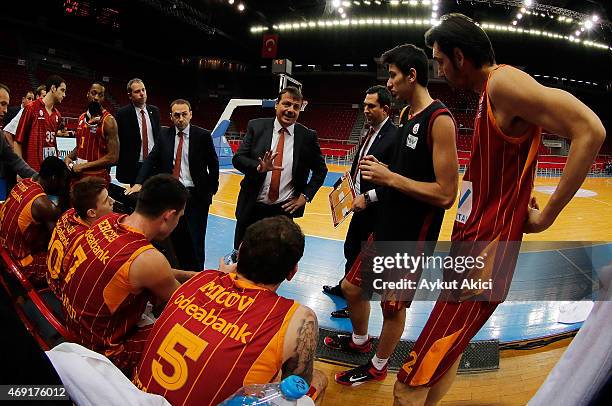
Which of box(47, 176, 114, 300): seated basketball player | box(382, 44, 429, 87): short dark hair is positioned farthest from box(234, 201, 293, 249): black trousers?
box(382, 44, 429, 87): short dark hair

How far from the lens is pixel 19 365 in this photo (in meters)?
0.70

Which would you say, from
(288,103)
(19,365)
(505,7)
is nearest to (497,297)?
(19,365)

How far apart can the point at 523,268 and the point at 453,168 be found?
3.44m

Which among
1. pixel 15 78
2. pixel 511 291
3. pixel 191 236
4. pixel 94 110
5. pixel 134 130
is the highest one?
pixel 15 78

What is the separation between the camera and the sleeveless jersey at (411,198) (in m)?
1.87

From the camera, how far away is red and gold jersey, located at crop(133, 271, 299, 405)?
114cm

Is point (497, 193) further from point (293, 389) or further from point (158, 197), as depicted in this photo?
point (158, 197)

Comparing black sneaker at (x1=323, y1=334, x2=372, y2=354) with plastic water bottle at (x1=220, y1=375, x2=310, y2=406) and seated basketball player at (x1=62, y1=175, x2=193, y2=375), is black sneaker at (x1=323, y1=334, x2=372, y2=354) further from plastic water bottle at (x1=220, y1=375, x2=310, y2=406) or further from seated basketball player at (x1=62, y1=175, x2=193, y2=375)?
plastic water bottle at (x1=220, y1=375, x2=310, y2=406)

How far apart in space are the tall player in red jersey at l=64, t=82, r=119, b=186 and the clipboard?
2.35 metres

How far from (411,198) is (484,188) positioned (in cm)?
55

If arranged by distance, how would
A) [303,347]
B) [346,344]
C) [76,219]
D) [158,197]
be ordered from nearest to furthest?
[303,347] < [158,197] < [76,219] < [346,344]

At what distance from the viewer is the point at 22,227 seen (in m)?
2.67

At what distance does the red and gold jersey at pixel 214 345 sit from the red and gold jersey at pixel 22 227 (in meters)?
1.94

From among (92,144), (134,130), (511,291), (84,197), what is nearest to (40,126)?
(92,144)
